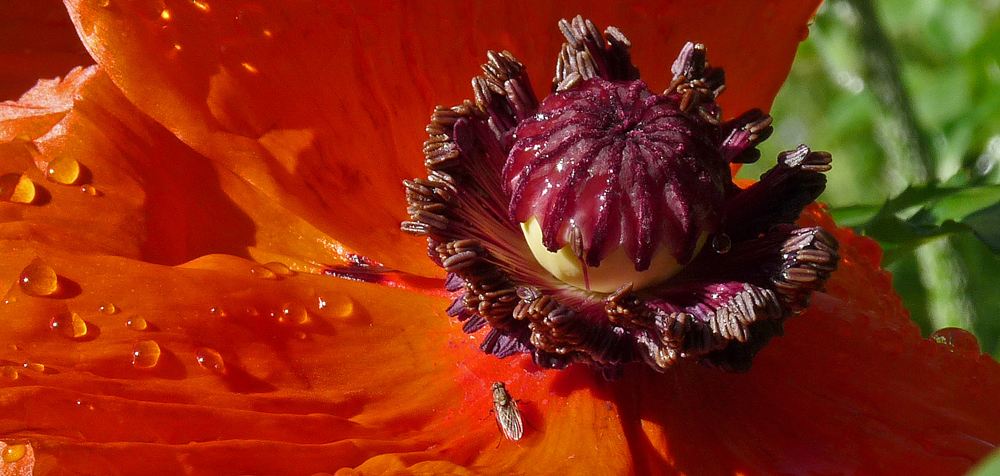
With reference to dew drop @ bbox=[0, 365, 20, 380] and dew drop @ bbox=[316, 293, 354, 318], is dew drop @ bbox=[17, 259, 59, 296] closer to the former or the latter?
dew drop @ bbox=[0, 365, 20, 380]

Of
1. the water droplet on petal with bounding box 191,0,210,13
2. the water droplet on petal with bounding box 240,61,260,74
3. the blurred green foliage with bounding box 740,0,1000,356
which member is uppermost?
the water droplet on petal with bounding box 191,0,210,13

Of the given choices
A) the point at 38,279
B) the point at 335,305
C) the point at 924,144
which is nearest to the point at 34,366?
the point at 38,279

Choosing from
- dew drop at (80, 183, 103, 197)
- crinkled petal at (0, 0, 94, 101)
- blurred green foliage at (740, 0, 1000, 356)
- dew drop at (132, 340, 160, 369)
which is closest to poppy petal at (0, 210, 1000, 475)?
dew drop at (132, 340, 160, 369)

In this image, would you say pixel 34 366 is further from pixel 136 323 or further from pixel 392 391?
pixel 392 391

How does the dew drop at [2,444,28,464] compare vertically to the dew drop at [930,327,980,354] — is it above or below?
below

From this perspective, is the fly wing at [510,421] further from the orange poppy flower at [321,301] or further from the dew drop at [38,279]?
the dew drop at [38,279]

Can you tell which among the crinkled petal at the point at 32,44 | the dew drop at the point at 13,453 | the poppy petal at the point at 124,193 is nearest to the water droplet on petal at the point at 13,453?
the dew drop at the point at 13,453
